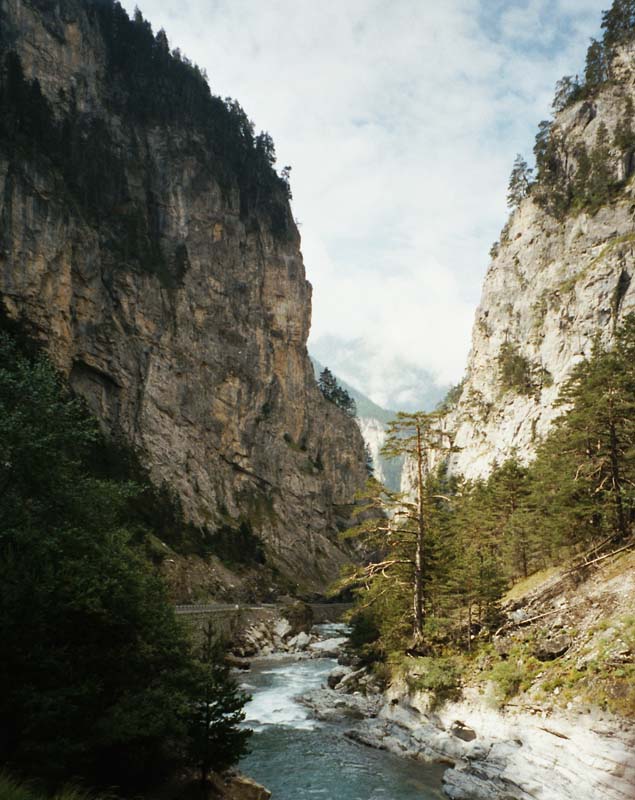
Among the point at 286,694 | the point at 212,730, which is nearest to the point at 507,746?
the point at 212,730

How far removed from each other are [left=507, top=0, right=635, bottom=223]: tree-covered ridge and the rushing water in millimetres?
90460

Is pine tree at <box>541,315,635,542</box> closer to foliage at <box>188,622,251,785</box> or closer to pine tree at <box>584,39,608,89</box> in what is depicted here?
foliage at <box>188,622,251,785</box>

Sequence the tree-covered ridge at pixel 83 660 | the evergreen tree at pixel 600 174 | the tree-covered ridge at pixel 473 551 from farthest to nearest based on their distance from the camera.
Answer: the evergreen tree at pixel 600 174 < the tree-covered ridge at pixel 473 551 < the tree-covered ridge at pixel 83 660

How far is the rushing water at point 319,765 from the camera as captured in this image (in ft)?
54.1

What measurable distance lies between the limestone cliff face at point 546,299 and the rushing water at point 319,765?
A: 200 ft

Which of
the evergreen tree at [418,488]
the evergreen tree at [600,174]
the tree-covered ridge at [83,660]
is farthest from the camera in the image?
the evergreen tree at [600,174]

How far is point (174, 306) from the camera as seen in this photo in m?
88.8

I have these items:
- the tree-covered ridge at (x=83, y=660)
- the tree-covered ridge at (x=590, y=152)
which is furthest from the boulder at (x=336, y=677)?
the tree-covered ridge at (x=590, y=152)

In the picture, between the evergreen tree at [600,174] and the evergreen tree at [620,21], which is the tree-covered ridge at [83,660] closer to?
the evergreen tree at [600,174]

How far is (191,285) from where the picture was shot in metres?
94.5

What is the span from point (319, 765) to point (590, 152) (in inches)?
4096

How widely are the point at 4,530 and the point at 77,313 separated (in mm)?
62994

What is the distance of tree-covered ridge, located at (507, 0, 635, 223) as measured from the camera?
84562 mm

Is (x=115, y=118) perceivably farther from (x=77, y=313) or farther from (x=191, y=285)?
(x=77, y=313)
